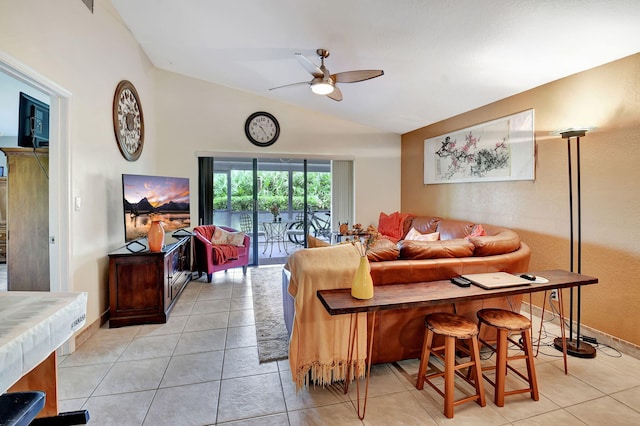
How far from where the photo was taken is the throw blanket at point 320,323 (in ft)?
6.07

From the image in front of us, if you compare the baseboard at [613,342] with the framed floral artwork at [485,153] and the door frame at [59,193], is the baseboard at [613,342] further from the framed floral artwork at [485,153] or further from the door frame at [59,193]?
the door frame at [59,193]

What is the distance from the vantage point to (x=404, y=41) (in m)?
2.74

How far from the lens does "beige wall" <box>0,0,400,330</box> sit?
225 cm

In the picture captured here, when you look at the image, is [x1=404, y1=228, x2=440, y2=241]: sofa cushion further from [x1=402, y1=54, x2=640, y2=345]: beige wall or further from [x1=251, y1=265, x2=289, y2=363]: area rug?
[x1=251, y1=265, x2=289, y2=363]: area rug

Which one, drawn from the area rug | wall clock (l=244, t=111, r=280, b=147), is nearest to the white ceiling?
wall clock (l=244, t=111, r=280, b=147)

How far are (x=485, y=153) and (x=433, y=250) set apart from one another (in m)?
2.44

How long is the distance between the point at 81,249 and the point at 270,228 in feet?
11.7

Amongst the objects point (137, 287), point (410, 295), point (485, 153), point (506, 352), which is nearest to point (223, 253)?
point (137, 287)

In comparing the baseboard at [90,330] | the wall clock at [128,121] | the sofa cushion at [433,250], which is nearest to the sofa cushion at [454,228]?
the sofa cushion at [433,250]

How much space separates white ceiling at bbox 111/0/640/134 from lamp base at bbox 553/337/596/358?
2458 millimetres

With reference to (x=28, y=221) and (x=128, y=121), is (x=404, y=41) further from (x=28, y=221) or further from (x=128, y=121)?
(x=28, y=221)

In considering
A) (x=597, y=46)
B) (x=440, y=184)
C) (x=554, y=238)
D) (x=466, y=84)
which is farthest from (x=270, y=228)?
(x=597, y=46)

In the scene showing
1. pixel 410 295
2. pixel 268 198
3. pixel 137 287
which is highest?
pixel 268 198

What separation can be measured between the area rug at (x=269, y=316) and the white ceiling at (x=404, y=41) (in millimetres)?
2884
